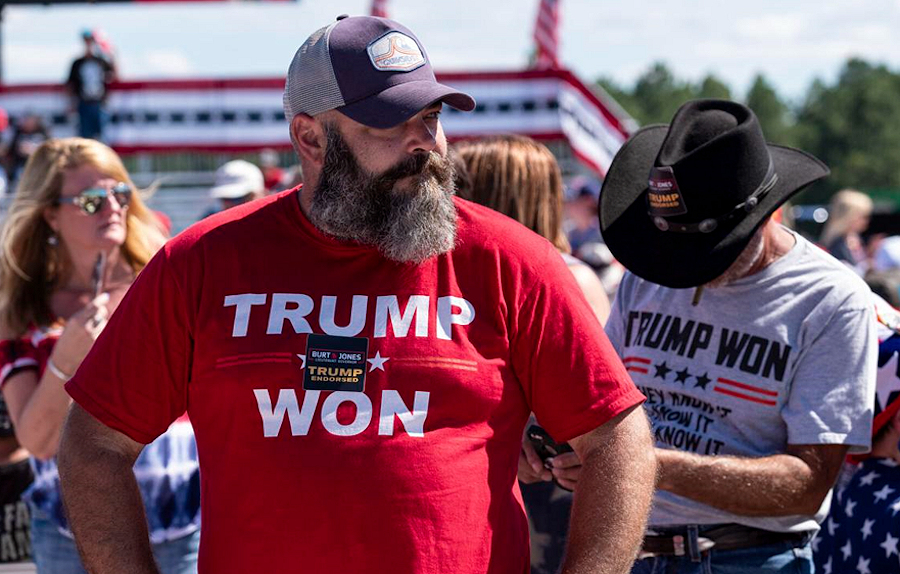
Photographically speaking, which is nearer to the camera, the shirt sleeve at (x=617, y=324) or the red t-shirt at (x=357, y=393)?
the red t-shirt at (x=357, y=393)

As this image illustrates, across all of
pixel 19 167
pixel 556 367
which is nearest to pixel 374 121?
pixel 556 367

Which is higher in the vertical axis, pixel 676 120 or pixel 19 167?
pixel 676 120

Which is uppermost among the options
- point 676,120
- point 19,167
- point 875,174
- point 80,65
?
point 676,120

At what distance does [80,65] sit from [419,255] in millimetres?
10986

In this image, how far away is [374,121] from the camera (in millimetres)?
2123

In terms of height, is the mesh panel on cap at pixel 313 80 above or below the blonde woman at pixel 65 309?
Answer: above

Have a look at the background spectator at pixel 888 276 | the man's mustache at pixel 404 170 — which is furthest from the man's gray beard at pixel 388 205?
the background spectator at pixel 888 276

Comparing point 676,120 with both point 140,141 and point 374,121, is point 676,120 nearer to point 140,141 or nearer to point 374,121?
point 374,121

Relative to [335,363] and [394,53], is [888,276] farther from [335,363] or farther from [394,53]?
[335,363]

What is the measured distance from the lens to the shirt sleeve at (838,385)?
258 centimetres

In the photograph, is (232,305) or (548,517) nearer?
(232,305)

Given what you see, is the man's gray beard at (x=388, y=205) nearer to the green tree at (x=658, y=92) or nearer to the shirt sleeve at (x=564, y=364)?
the shirt sleeve at (x=564, y=364)

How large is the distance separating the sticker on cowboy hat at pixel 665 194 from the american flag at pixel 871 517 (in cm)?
72

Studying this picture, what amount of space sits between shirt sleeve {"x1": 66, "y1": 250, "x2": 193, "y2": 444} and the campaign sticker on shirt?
26 centimetres
